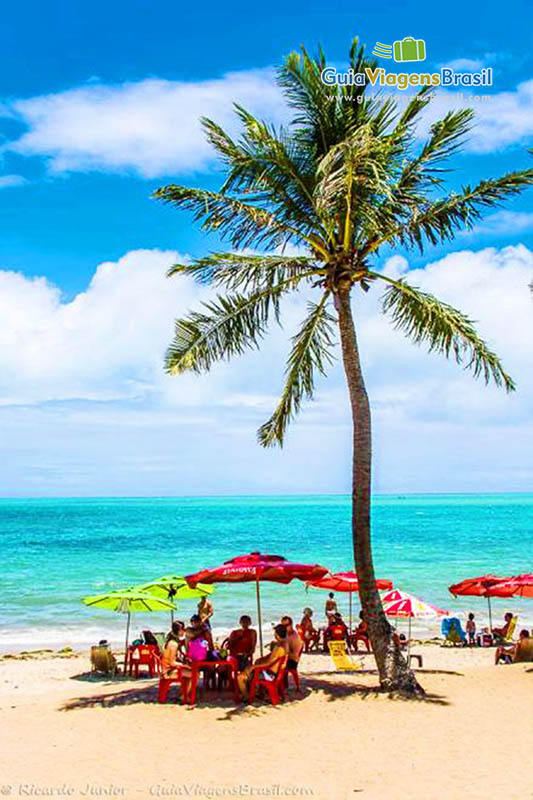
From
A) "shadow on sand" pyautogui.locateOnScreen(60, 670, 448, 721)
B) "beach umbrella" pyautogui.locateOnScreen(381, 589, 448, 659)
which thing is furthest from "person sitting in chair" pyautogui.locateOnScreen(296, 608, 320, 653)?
"shadow on sand" pyautogui.locateOnScreen(60, 670, 448, 721)

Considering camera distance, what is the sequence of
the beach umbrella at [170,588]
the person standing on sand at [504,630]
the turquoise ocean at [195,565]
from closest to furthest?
the beach umbrella at [170,588] < the person standing on sand at [504,630] < the turquoise ocean at [195,565]

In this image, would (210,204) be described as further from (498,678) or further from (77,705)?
(498,678)

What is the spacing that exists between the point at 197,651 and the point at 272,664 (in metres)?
1.30

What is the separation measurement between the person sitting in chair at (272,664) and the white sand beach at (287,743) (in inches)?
13.8

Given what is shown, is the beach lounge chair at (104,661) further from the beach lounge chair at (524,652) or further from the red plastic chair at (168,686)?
the beach lounge chair at (524,652)

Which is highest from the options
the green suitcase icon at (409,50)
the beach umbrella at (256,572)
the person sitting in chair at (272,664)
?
the green suitcase icon at (409,50)

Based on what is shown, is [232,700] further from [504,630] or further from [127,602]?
[504,630]

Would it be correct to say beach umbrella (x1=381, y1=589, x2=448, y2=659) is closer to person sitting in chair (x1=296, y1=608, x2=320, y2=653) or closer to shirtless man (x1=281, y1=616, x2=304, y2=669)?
person sitting in chair (x1=296, y1=608, x2=320, y2=653)

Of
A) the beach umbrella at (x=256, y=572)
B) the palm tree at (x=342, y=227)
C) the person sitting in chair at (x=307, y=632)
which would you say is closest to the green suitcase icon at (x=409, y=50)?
the palm tree at (x=342, y=227)

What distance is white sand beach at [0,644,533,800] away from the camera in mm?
7837

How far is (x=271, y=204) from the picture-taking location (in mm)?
12617

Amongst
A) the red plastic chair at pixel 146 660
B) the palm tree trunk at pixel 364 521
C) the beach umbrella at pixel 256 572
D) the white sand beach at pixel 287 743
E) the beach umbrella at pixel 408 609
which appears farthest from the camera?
the red plastic chair at pixel 146 660

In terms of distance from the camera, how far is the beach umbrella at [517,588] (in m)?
17.2

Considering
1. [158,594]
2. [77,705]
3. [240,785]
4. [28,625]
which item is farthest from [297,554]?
[240,785]
